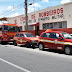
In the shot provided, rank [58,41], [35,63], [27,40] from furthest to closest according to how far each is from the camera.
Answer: [27,40] → [58,41] → [35,63]

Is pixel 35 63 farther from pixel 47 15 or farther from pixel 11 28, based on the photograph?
pixel 47 15

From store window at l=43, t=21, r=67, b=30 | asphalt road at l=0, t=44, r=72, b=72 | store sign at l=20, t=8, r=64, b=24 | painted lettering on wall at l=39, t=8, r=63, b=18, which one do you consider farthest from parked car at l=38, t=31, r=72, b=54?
painted lettering on wall at l=39, t=8, r=63, b=18

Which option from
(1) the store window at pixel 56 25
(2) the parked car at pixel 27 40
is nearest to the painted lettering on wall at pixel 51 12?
(1) the store window at pixel 56 25

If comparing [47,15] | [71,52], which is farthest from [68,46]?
[47,15]

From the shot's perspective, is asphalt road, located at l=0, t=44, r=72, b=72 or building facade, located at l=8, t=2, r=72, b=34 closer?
asphalt road, located at l=0, t=44, r=72, b=72

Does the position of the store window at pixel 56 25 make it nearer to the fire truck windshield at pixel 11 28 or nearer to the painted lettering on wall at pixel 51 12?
the painted lettering on wall at pixel 51 12

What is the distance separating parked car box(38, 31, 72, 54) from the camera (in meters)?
11.1

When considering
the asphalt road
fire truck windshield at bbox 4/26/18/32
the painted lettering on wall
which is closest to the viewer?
the asphalt road

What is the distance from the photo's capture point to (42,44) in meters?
13.7

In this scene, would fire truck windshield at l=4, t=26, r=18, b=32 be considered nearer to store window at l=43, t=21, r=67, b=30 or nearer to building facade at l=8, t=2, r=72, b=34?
building facade at l=8, t=2, r=72, b=34

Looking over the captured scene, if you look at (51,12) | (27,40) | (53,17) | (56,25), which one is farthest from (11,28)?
(56,25)

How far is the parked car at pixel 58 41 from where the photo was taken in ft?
36.6

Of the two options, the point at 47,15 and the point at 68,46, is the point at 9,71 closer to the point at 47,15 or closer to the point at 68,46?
the point at 68,46

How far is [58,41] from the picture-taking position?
11.9m
